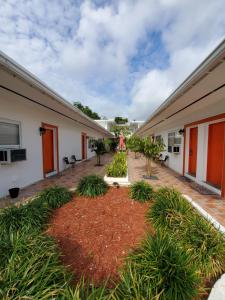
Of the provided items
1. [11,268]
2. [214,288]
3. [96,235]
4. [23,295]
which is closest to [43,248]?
[11,268]

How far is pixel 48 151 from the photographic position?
7816 mm

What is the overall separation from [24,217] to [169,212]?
267 centimetres

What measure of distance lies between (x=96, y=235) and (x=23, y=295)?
1.47 metres

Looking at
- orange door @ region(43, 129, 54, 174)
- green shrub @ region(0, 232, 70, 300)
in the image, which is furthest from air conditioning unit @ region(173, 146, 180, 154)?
green shrub @ region(0, 232, 70, 300)

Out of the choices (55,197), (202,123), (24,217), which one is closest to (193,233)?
(24,217)

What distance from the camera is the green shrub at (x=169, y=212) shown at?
9.05 feet

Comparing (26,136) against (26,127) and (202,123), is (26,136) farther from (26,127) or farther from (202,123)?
(202,123)

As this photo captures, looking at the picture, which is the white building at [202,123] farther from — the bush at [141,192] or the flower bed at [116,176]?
the flower bed at [116,176]

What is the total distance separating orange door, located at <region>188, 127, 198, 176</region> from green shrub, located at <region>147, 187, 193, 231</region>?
4.16m

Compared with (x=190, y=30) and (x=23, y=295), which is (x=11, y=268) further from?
(x=190, y=30)

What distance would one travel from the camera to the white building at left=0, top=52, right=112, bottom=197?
3686 millimetres

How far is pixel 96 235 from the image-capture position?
2.74 m

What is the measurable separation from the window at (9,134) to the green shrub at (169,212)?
15.7ft

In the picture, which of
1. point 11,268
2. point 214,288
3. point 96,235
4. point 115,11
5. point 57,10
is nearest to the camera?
point 11,268
